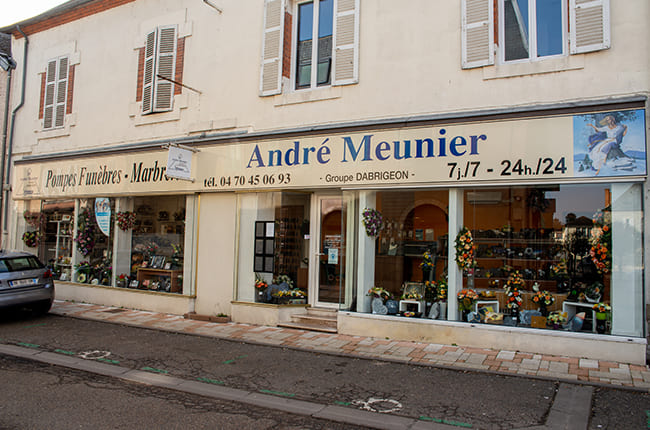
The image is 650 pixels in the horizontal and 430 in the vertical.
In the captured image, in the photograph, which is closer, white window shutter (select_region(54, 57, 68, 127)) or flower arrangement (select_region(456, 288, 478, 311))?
flower arrangement (select_region(456, 288, 478, 311))

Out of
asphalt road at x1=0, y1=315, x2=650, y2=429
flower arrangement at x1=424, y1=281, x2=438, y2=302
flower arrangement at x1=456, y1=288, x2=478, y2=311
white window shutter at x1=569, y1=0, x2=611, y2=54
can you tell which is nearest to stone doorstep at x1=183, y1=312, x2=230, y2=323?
asphalt road at x1=0, y1=315, x2=650, y2=429

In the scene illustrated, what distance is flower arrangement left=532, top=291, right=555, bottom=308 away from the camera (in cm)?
715

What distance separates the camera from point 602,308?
6598 mm

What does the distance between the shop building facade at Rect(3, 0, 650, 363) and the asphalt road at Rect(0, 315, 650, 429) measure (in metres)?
1.45

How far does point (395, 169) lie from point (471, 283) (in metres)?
2.29

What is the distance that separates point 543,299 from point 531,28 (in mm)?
4244

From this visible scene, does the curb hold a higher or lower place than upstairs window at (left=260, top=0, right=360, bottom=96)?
lower

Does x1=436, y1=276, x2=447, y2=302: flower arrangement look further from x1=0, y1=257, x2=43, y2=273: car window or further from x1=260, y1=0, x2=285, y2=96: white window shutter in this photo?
x1=0, y1=257, x2=43, y2=273: car window

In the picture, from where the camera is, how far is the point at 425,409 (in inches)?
188

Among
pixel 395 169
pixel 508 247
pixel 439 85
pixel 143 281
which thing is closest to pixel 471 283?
pixel 508 247

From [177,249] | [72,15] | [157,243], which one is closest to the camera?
[177,249]

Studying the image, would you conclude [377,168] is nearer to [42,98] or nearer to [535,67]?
[535,67]

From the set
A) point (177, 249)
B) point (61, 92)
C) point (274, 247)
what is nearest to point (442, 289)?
point (274, 247)

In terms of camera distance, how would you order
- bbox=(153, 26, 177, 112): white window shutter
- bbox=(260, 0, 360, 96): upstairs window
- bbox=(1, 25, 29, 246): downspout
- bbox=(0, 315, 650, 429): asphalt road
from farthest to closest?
bbox=(1, 25, 29, 246): downspout, bbox=(153, 26, 177, 112): white window shutter, bbox=(260, 0, 360, 96): upstairs window, bbox=(0, 315, 650, 429): asphalt road
